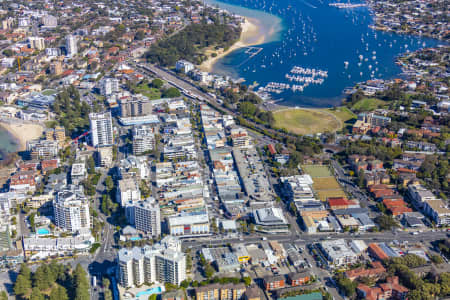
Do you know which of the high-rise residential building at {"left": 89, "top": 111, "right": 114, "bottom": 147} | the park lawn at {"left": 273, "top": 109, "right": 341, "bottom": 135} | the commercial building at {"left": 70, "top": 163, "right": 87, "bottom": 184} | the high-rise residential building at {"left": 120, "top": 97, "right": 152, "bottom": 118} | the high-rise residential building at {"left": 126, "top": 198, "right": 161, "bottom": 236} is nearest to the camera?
the high-rise residential building at {"left": 126, "top": 198, "right": 161, "bottom": 236}

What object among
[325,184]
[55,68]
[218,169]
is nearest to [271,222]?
[325,184]

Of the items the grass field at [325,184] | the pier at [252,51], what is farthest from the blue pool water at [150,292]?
the pier at [252,51]

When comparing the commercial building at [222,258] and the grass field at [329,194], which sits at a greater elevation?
the commercial building at [222,258]

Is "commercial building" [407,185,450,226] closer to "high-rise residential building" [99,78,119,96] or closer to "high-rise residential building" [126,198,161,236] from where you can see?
"high-rise residential building" [126,198,161,236]

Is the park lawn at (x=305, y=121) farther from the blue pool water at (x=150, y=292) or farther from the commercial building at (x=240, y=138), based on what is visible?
the blue pool water at (x=150, y=292)

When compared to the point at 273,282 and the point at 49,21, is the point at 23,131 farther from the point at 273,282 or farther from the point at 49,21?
the point at 49,21

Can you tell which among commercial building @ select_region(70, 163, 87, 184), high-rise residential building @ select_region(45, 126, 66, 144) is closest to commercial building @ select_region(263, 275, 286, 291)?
commercial building @ select_region(70, 163, 87, 184)

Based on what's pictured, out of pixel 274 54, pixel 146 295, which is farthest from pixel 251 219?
pixel 274 54
